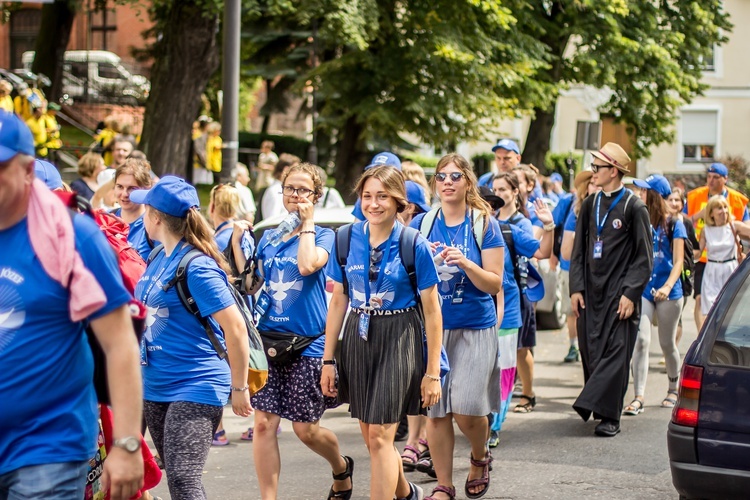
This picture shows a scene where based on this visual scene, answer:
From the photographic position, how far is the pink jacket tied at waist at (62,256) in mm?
3367

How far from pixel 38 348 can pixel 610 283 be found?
6.11 metres

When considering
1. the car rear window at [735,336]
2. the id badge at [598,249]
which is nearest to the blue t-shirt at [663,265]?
the id badge at [598,249]

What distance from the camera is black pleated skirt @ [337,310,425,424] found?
19.5 ft

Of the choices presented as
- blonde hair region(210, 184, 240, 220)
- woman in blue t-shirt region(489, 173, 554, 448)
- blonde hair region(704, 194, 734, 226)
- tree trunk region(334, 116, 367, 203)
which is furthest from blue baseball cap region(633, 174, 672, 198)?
tree trunk region(334, 116, 367, 203)

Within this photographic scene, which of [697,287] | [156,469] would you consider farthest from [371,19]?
[156,469]

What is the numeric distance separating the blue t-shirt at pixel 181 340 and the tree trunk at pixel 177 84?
519 inches

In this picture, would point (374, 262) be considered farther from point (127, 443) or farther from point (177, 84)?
point (177, 84)

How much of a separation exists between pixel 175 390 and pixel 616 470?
3665mm

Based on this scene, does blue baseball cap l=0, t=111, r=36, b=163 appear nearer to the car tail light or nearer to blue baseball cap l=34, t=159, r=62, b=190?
blue baseball cap l=34, t=159, r=62, b=190

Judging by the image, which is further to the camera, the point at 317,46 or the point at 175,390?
the point at 317,46

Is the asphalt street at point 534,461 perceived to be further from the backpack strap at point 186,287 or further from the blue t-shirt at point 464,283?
the backpack strap at point 186,287

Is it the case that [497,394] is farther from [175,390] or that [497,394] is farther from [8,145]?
[8,145]

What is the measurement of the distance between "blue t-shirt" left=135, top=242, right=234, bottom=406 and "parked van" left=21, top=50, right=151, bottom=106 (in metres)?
28.3

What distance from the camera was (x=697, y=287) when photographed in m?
12.8
